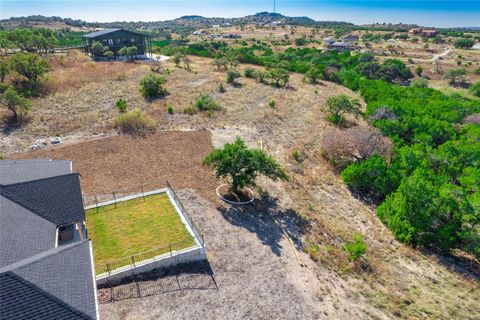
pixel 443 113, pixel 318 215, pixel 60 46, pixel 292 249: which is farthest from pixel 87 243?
pixel 60 46

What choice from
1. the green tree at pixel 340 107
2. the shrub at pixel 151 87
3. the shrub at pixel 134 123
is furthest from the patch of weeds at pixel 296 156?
the shrub at pixel 151 87

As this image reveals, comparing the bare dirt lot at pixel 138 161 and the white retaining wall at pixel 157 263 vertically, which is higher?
the bare dirt lot at pixel 138 161

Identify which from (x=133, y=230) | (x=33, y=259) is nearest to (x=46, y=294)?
(x=33, y=259)

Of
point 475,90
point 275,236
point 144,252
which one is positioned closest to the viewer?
point 144,252

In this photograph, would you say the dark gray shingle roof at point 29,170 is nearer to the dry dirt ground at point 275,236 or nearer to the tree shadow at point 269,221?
the dry dirt ground at point 275,236

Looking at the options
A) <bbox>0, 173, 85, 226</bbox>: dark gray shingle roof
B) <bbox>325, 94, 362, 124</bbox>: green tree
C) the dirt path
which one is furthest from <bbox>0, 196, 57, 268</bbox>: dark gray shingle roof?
<bbox>325, 94, 362, 124</bbox>: green tree

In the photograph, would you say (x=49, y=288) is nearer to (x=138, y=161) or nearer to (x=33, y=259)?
(x=33, y=259)

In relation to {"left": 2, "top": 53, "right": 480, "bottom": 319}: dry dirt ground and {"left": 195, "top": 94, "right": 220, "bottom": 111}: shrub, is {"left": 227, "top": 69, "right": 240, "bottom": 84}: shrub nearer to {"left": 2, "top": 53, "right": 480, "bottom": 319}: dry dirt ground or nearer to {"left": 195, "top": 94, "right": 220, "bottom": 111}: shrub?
{"left": 195, "top": 94, "right": 220, "bottom": 111}: shrub

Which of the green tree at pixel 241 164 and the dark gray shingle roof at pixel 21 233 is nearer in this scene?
the dark gray shingle roof at pixel 21 233
